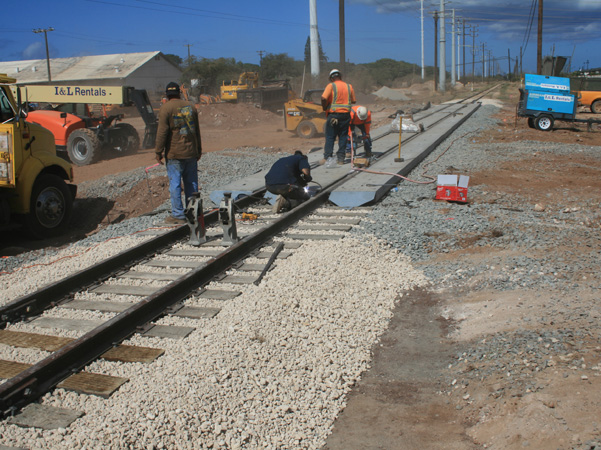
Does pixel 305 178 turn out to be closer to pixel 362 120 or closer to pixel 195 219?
pixel 195 219

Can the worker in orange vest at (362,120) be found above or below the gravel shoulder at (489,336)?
above

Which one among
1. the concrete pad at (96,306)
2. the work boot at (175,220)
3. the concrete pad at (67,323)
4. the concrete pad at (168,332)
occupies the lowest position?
the concrete pad at (168,332)

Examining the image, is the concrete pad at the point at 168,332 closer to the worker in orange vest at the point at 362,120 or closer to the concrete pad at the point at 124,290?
the concrete pad at the point at 124,290

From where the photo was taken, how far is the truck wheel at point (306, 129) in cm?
2347

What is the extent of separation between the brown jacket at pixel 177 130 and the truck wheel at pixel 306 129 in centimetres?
1524

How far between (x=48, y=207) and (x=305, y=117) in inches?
587

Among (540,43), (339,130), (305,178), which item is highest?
(540,43)

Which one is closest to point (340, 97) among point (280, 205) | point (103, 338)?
point (280, 205)

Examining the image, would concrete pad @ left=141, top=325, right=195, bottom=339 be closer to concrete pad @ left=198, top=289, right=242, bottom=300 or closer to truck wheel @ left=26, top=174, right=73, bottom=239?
concrete pad @ left=198, top=289, right=242, bottom=300

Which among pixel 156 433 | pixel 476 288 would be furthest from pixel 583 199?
pixel 156 433

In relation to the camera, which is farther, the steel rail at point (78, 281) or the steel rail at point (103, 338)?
A: the steel rail at point (78, 281)

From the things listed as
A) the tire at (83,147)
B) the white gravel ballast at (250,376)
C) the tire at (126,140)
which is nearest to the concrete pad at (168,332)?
the white gravel ballast at (250,376)

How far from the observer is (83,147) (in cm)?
1920

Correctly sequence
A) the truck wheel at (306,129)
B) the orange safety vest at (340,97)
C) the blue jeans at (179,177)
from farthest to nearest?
the truck wheel at (306,129) < the orange safety vest at (340,97) < the blue jeans at (179,177)
